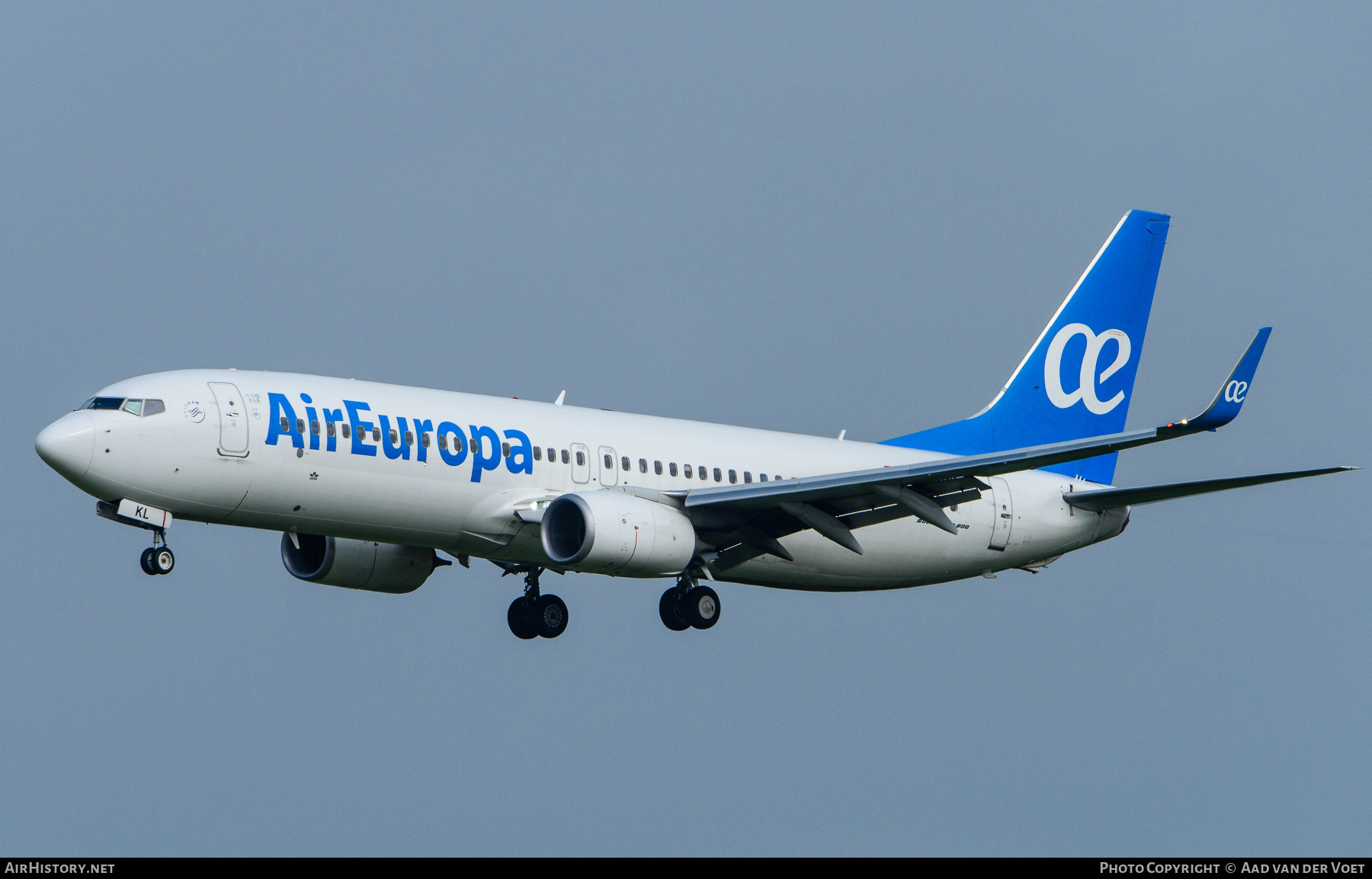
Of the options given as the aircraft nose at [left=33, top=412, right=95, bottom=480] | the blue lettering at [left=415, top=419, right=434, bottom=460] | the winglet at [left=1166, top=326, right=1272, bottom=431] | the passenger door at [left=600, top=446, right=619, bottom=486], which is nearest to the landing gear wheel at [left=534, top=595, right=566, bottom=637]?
the passenger door at [left=600, top=446, right=619, bottom=486]

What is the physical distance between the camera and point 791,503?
3291cm

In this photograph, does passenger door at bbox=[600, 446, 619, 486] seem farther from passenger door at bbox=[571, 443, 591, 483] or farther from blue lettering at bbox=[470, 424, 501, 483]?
blue lettering at bbox=[470, 424, 501, 483]

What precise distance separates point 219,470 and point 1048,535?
1905 cm

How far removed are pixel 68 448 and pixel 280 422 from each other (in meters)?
3.56

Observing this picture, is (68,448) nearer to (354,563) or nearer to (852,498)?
(354,563)

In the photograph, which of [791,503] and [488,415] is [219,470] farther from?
[791,503]

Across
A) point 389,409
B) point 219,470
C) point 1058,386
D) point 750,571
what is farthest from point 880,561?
point 219,470

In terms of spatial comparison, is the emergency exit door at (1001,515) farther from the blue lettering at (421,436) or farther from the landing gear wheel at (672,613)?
the blue lettering at (421,436)

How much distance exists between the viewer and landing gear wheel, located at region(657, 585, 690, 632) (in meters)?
34.2

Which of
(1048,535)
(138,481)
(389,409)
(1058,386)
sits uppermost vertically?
(1058,386)

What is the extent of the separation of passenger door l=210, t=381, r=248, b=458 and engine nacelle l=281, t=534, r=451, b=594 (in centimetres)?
603

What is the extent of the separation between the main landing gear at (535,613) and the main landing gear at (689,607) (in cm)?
327
